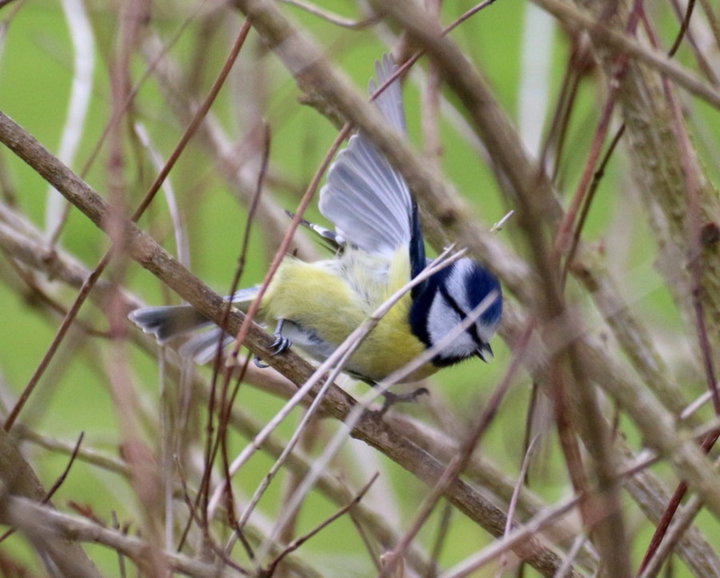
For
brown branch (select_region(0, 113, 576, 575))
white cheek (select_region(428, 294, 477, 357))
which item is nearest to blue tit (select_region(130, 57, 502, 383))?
white cheek (select_region(428, 294, 477, 357))

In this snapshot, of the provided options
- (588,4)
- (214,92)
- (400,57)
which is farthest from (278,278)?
(214,92)

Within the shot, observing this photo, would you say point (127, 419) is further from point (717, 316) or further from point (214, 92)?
point (717, 316)

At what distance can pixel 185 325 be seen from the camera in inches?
65.4

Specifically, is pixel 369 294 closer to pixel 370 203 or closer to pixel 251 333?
pixel 370 203

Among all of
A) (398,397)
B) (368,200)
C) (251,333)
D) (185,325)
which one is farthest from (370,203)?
(251,333)

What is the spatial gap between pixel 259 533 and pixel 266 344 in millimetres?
580

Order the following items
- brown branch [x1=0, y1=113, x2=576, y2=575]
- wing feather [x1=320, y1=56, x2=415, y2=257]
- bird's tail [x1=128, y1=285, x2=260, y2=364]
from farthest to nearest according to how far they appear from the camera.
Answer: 1. wing feather [x1=320, y1=56, x2=415, y2=257]
2. bird's tail [x1=128, y1=285, x2=260, y2=364]
3. brown branch [x1=0, y1=113, x2=576, y2=575]

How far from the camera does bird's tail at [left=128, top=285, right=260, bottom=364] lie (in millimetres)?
1756

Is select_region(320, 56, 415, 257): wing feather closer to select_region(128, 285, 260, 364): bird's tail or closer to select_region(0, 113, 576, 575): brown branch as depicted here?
select_region(128, 285, 260, 364): bird's tail

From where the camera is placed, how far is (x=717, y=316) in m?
1.60

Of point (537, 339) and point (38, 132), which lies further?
point (38, 132)

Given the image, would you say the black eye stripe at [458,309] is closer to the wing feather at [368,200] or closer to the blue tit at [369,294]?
the blue tit at [369,294]

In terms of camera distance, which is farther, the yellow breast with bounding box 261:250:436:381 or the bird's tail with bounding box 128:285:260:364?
the yellow breast with bounding box 261:250:436:381

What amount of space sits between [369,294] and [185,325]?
0.54 m
